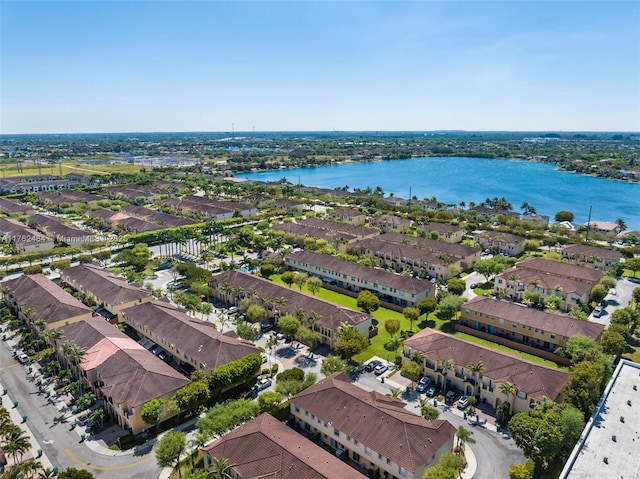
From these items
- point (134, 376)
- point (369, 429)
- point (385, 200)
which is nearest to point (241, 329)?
point (134, 376)

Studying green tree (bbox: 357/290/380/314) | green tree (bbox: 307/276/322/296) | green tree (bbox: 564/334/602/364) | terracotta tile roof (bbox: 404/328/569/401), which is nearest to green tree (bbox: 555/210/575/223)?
green tree (bbox: 564/334/602/364)

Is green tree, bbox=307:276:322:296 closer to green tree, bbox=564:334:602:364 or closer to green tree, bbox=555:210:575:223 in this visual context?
green tree, bbox=564:334:602:364

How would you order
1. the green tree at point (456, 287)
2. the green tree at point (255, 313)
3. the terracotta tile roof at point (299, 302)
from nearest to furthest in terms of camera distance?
1. the terracotta tile roof at point (299, 302)
2. the green tree at point (255, 313)
3. the green tree at point (456, 287)

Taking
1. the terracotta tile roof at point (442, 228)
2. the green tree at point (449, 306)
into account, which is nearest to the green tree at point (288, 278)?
the green tree at point (449, 306)

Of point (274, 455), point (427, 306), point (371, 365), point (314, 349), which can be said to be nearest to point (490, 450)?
point (371, 365)

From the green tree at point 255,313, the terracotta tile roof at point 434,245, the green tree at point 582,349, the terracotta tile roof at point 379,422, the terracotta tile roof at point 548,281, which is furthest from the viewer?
the terracotta tile roof at point 434,245

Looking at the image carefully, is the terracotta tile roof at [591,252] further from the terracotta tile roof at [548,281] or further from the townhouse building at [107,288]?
the townhouse building at [107,288]
